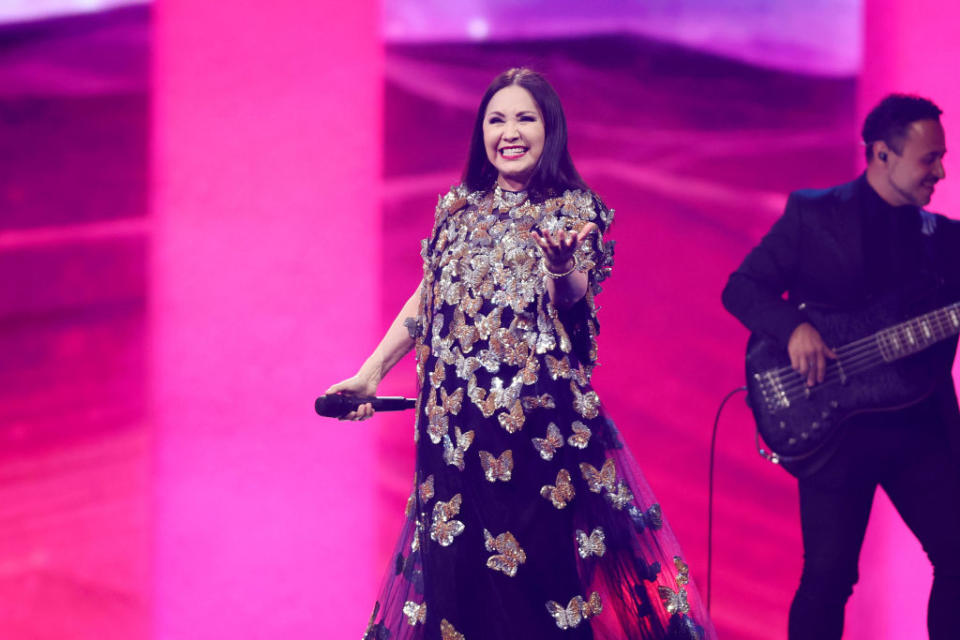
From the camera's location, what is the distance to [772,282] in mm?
2111

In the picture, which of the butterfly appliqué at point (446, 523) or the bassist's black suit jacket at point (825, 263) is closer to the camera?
the butterfly appliqué at point (446, 523)

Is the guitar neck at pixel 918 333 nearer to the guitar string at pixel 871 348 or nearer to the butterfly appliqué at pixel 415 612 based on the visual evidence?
the guitar string at pixel 871 348

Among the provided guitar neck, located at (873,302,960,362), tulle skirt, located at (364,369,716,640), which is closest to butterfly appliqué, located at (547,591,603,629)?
tulle skirt, located at (364,369,716,640)

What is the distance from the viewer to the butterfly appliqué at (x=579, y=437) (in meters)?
1.86

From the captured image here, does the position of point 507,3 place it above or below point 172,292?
above

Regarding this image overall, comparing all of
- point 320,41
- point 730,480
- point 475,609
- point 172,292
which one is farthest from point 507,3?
point 475,609

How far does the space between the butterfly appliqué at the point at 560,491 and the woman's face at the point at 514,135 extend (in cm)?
63

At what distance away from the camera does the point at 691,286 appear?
9.67 ft

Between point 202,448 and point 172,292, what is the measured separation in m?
0.52

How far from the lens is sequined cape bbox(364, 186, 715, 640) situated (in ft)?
5.91

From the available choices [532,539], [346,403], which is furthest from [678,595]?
[346,403]

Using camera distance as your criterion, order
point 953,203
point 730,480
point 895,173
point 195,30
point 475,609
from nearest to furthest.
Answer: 1. point 475,609
2. point 895,173
3. point 953,203
4. point 730,480
5. point 195,30

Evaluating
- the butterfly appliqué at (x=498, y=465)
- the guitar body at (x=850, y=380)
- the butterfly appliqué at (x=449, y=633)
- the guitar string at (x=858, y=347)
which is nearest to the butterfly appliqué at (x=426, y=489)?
the butterfly appliqué at (x=498, y=465)

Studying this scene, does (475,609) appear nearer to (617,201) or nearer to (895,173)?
(895,173)
